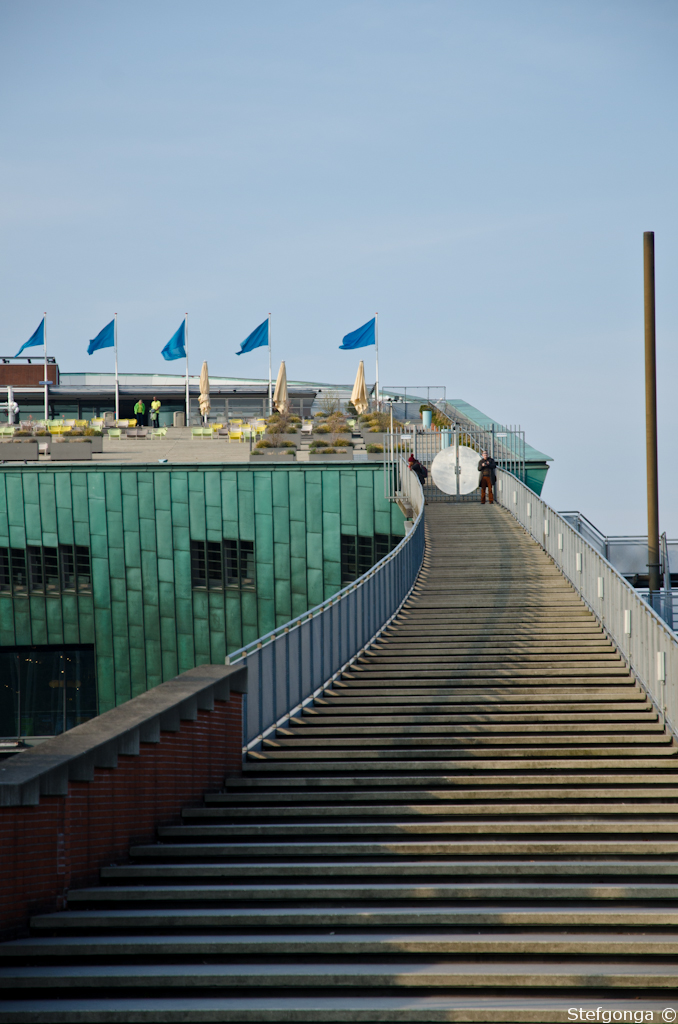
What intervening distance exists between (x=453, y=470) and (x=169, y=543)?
11.0 metres

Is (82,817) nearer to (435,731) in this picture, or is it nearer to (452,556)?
(435,731)

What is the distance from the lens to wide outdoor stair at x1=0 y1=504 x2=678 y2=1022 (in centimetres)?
639

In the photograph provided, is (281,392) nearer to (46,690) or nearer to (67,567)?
(67,567)

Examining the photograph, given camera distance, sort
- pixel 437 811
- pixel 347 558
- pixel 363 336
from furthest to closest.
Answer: pixel 363 336, pixel 347 558, pixel 437 811

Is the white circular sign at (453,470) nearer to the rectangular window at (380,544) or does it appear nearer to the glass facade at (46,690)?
the rectangular window at (380,544)

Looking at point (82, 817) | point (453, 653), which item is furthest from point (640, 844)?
point (453, 653)

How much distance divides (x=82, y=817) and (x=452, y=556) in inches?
589

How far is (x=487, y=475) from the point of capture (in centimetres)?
2778

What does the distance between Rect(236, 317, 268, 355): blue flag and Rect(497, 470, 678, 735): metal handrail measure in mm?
29012

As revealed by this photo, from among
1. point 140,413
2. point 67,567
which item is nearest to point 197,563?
point 67,567

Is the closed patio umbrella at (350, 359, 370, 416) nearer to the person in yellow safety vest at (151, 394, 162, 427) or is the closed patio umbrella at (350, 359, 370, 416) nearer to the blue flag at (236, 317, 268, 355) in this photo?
the blue flag at (236, 317, 268, 355)

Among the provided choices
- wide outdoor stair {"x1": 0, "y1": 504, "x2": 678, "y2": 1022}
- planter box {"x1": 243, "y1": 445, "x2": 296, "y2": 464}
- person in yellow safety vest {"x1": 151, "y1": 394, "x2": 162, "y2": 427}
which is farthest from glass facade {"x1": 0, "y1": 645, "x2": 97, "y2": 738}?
person in yellow safety vest {"x1": 151, "y1": 394, "x2": 162, "y2": 427}

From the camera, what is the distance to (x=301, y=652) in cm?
1226

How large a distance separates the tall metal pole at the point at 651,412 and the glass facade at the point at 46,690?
21.0 m
